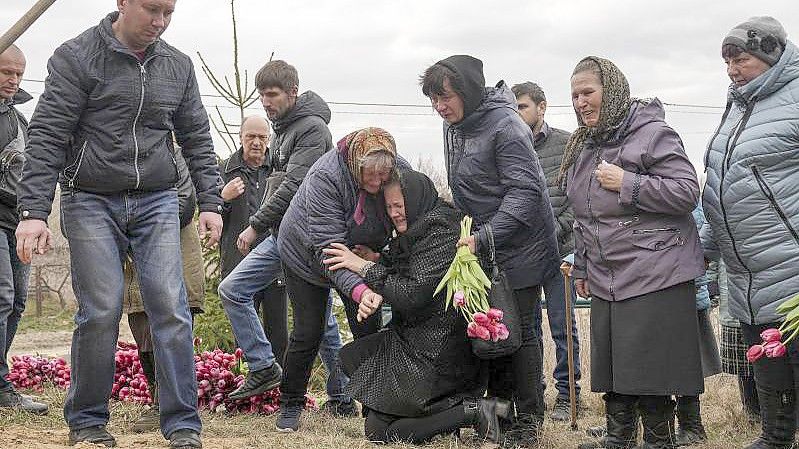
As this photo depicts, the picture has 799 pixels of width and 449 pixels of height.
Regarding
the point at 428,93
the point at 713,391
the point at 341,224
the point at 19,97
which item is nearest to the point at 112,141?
the point at 341,224

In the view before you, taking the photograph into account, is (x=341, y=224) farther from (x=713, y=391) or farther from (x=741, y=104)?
(x=713, y=391)

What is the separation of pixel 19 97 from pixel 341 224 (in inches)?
95.7

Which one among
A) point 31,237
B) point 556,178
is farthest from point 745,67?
point 31,237

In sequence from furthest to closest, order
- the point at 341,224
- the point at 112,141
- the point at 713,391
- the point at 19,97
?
the point at 713,391, the point at 19,97, the point at 341,224, the point at 112,141

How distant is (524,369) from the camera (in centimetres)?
562

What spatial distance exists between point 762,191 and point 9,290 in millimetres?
4293

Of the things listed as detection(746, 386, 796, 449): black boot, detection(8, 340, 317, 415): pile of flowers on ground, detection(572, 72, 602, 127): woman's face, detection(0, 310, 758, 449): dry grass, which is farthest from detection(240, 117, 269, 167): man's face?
detection(746, 386, 796, 449): black boot

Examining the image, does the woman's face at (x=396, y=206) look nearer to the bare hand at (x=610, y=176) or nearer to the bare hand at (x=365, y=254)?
the bare hand at (x=365, y=254)

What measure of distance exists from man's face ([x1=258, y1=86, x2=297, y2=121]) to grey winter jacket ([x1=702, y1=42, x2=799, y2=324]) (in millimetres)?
2680

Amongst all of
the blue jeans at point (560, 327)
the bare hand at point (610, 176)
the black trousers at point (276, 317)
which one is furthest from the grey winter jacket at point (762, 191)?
the black trousers at point (276, 317)

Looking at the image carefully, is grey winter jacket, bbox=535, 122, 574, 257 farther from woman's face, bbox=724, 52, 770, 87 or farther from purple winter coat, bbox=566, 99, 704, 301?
woman's face, bbox=724, 52, 770, 87

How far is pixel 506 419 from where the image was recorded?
5.59 m

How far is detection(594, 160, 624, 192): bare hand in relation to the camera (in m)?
4.95

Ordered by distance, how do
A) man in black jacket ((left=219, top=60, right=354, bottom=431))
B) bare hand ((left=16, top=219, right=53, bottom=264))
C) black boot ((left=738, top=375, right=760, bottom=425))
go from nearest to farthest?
bare hand ((left=16, top=219, right=53, bottom=264)) → black boot ((left=738, top=375, right=760, bottom=425)) → man in black jacket ((left=219, top=60, right=354, bottom=431))
